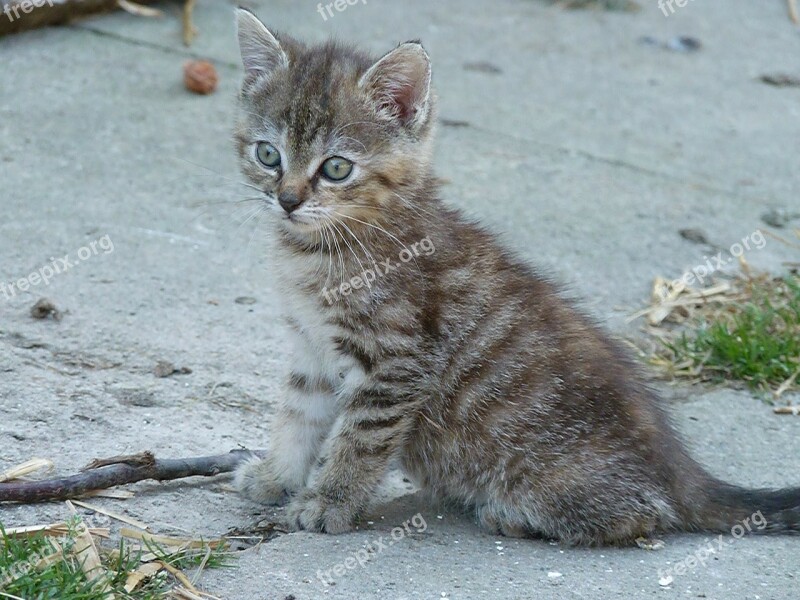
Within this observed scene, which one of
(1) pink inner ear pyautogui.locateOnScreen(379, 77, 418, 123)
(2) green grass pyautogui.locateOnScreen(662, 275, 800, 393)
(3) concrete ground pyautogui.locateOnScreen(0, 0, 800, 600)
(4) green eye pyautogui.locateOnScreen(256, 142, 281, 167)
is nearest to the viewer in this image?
(3) concrete ground pyautogui.locateOnScreen(0, 0, 800, 600)

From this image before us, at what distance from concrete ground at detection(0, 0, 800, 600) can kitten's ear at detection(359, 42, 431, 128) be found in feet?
4.09

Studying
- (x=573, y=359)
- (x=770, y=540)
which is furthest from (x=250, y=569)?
(x=770, y=540)

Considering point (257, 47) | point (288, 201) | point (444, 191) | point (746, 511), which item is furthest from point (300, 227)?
point (444, 191)

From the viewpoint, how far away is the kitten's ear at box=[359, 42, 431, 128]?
14.2ft

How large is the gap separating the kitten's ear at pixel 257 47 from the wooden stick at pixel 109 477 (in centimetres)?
162

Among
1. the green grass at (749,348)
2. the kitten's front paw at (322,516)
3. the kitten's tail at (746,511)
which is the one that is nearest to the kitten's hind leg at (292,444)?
the kitten's front paw at (322,516)

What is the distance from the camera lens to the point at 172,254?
19.8ft

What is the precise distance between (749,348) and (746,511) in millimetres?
1438

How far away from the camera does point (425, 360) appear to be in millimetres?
4164

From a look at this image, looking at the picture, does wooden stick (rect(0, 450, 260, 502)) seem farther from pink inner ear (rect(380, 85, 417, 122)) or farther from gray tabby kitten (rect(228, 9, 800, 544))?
pink inner ear (rect(380, 85, 417, 122))

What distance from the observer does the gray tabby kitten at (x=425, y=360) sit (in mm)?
4148

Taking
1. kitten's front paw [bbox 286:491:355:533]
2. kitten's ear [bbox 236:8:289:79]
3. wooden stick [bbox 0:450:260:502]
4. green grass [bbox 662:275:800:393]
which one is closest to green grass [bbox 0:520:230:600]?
wooden stick [bbox 0:450:260:502]

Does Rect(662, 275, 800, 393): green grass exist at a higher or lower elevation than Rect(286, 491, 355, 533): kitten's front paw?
higher

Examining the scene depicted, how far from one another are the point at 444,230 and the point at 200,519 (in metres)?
1.49
